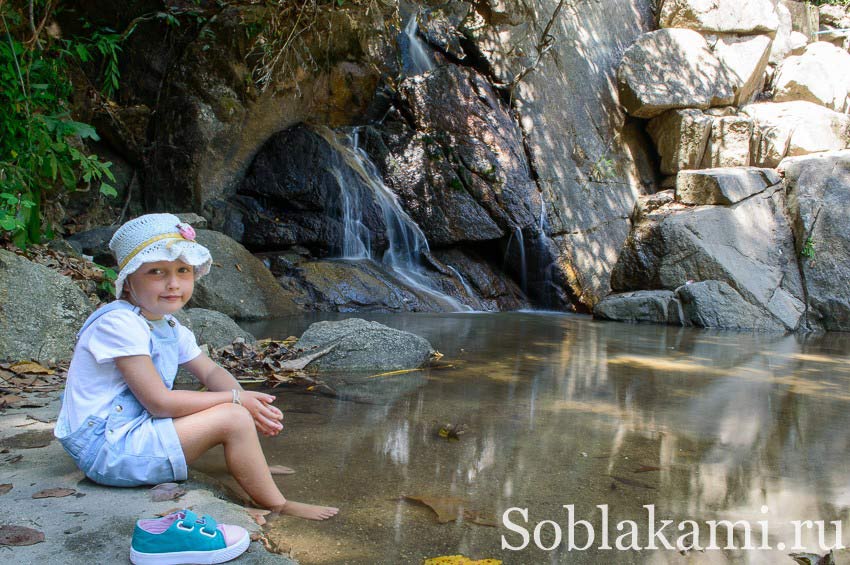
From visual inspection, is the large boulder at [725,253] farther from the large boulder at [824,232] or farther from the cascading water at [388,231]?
the cascading water at [388,231]

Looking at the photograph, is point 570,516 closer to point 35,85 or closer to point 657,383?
point 657,383

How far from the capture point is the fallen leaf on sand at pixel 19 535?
5.34 ft

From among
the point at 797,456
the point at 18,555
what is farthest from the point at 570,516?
the point at 18,555

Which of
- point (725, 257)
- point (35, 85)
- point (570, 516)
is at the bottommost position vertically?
point (570, 516)

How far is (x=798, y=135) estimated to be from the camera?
39.3 feet

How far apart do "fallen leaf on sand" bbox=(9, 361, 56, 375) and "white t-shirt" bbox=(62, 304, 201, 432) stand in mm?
1685

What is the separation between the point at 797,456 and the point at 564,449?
3.30 feet

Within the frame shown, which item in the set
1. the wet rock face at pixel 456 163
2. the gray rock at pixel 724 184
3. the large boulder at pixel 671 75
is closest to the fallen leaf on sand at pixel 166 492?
the wet rock face at pixel 456 163

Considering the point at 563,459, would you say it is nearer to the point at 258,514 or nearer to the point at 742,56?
the point at 258,514

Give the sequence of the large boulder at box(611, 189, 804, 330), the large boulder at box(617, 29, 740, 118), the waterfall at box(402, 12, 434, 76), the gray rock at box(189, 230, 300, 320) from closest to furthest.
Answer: the gray rock at box(189, 230, 300, 320), the large boulder at box(611, 189, 804, 330), the waterfall at box(402, 12, 434, 76), the large boulder at box(617, 29, 740, 118)

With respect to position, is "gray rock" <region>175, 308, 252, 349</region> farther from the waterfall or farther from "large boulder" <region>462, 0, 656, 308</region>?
the waterfall

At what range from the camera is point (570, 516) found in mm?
2125

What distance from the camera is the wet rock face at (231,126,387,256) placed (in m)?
10.1

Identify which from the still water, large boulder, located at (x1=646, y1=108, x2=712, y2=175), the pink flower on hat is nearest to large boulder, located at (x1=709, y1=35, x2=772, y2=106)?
large boulder, located at (x1=646, y1=108, x2=712, y2=175)
